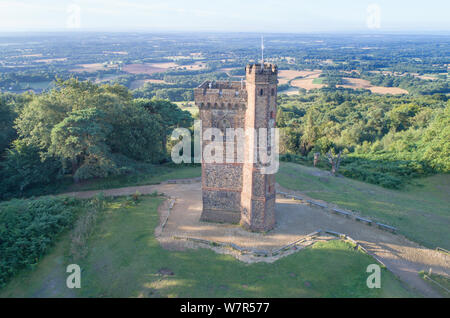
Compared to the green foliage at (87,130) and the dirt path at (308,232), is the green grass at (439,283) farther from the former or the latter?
the green foliage at (87,130)

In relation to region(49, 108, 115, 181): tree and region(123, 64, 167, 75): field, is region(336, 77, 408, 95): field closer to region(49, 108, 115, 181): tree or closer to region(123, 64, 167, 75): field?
region(123, 64, 167, 75): field

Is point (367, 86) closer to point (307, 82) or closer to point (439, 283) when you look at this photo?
point (307, 82)

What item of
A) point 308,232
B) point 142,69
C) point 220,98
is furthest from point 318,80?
point 220,98

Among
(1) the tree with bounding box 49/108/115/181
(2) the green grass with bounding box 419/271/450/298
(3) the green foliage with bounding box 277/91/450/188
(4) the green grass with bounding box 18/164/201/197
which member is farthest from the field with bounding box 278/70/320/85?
(2) the green grass with bounding box 419/271/450/298

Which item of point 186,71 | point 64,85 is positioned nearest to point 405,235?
point 64,85

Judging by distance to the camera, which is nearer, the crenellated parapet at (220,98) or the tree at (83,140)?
the crenellated parapet at (220,98)

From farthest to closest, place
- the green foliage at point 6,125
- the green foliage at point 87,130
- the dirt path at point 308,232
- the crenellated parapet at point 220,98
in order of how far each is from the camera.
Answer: the green foliage at point 6,125 < the green foliage at point 87,130 < the crenellated parapet at point 220,98 < the dirt path at point 308,232

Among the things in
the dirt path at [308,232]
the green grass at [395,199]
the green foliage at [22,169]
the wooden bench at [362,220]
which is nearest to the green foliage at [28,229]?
the green foliage at [22,169]
